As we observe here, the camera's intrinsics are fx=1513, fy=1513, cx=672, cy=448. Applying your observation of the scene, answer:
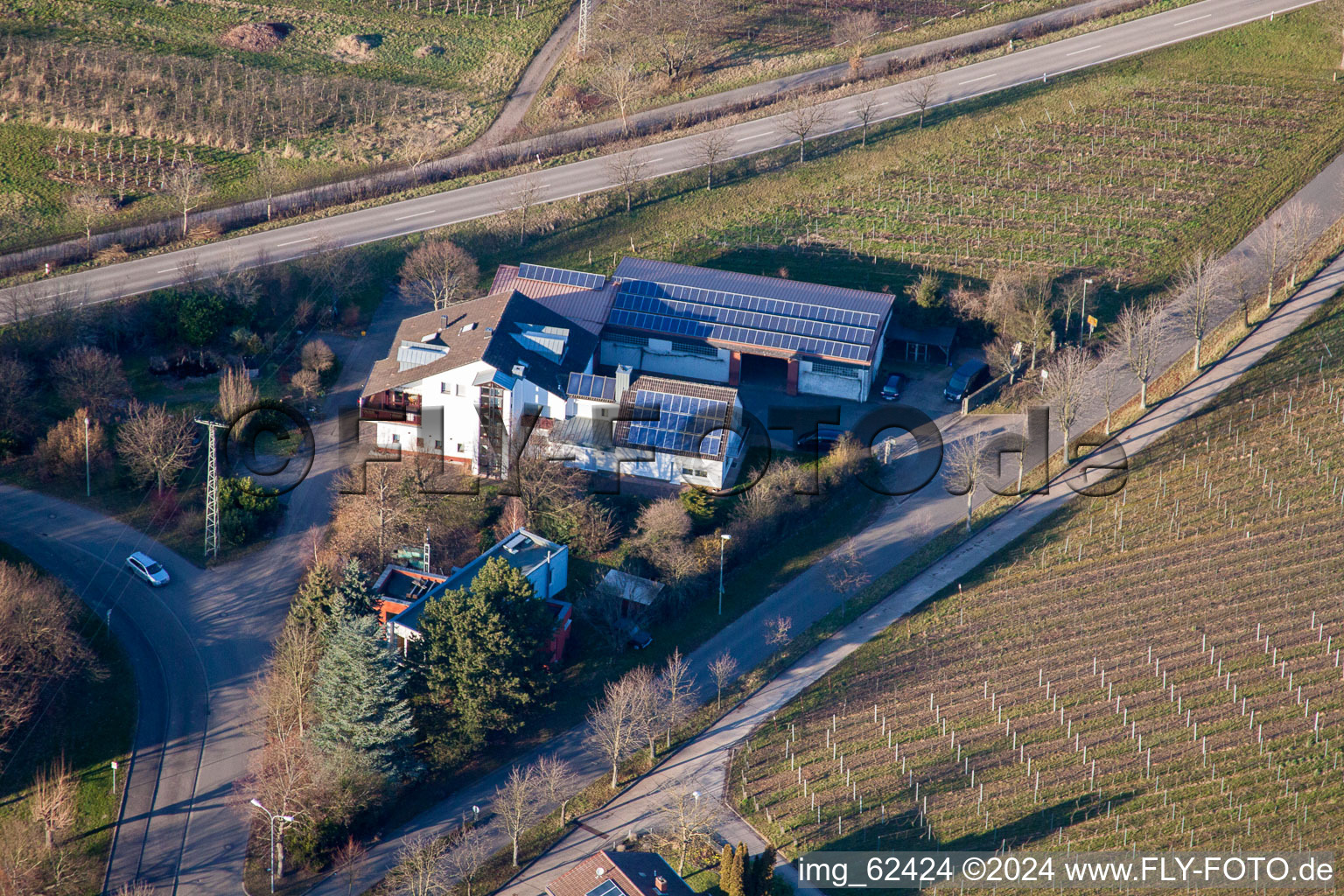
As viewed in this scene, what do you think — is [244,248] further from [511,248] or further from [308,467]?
[308,467]

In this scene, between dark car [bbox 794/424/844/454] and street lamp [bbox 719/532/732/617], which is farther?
dark car [bbox 794/424/844/454]

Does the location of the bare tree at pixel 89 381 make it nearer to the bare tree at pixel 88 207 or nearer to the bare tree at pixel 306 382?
the bare tree at pixel 306 382

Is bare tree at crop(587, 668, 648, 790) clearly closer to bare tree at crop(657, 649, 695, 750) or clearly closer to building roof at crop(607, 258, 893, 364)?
bare tree at crop(657, 649, 695, 750)

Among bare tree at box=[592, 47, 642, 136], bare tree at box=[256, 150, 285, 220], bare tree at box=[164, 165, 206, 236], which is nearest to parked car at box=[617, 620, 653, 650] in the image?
bare tree at box=[164, 165, 206, 236]

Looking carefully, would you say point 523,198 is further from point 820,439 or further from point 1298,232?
point 1298,232

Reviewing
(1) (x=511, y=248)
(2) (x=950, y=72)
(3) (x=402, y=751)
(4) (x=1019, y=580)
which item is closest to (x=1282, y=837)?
(4) (x=1019, y=580)

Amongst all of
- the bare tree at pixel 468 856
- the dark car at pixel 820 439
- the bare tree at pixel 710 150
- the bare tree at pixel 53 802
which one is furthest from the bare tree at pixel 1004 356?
the bare tree at pixel 53 802

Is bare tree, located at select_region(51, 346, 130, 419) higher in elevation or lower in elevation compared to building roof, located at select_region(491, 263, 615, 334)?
lower
